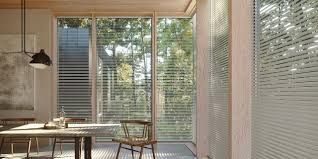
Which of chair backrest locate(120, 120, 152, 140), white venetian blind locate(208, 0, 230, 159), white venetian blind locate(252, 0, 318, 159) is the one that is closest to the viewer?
white venetian blind locate(252, 0, 318, 159)

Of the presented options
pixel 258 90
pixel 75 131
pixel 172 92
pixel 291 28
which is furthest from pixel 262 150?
pixel 172 92

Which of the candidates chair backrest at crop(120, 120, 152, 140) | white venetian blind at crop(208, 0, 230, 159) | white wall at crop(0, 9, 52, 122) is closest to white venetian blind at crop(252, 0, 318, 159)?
white venetian blind at crop(208, 0, 230, 159)

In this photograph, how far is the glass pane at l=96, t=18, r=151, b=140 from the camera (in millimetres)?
7691

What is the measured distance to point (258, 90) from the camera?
10.9ft

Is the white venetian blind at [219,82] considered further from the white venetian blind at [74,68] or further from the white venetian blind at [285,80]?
the white venetian blind at [74,68]

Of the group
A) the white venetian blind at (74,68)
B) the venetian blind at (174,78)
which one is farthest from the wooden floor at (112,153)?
the white venetian blind at (74,68)

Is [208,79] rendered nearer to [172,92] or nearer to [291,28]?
[172,92]

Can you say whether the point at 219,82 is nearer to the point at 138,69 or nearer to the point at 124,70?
the point at 138,69

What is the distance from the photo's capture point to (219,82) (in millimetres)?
5082

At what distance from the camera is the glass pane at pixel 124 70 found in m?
7.69

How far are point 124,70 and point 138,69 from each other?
0.88 ft

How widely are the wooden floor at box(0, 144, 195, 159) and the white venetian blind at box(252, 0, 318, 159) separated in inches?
124

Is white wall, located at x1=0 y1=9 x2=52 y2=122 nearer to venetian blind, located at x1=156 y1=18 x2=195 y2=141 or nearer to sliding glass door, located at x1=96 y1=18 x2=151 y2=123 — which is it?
sliding glass door, located at x1=96 y1=18 x2=151 y2=123

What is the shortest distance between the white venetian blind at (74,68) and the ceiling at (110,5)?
394 millimetres
